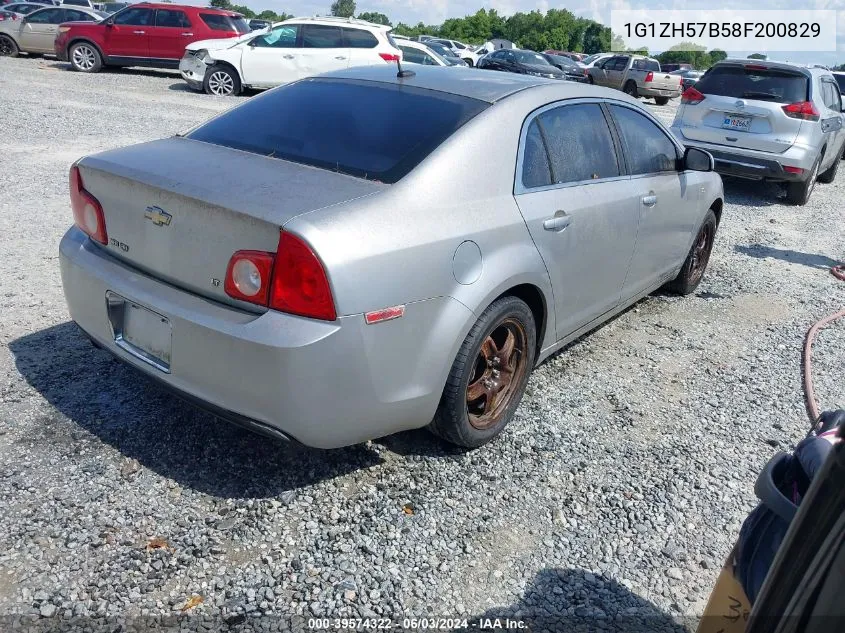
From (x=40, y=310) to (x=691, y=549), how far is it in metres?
3.76

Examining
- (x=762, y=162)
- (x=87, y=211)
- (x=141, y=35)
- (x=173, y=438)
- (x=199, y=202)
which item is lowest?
(x=173, y=438)

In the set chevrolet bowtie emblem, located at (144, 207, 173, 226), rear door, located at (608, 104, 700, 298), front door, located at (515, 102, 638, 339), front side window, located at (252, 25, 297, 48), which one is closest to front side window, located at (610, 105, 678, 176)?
rear door, located at (608, 104, 700, 298)

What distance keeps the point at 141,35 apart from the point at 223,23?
76.2 inches

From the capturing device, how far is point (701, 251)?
578 cm

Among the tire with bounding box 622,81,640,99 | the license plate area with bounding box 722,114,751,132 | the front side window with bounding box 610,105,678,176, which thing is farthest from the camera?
the tire with bounding box 622,81,640,99

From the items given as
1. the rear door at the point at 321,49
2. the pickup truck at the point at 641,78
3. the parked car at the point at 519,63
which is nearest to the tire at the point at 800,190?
the rear door at the point at 321,49

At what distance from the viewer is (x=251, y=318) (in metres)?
2.59

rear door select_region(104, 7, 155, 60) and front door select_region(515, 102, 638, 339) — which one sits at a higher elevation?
rear door select_region(104, 7, 155, 60)

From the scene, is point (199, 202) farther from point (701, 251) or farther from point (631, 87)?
point (631, 87)

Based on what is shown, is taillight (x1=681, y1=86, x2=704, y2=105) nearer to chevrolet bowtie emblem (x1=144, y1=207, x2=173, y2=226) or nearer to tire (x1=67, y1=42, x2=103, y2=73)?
chevrolet bowtie emblem (x1=144, y1=207, x2=173, y2=226)

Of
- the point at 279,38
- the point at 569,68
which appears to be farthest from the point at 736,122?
the point at 569,68

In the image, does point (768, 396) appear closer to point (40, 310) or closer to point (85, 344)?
point (85, 344)

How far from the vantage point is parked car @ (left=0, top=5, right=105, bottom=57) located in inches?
773

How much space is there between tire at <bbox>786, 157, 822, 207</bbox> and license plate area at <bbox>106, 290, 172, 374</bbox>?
29.1ft
